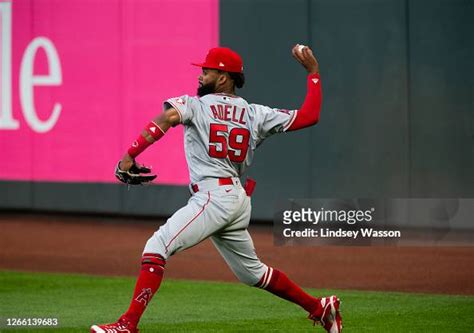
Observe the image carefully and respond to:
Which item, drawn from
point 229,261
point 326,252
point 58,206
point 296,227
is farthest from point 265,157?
point 229,261

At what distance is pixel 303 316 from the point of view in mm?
7531

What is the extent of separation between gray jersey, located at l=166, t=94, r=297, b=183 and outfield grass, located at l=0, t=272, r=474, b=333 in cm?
123

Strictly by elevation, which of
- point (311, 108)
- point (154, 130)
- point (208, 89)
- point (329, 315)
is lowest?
point (329, 315)

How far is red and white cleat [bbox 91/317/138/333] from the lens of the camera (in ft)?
18.9

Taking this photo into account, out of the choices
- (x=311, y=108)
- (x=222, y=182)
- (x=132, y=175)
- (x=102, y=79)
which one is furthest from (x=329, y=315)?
(x=102, y=79)

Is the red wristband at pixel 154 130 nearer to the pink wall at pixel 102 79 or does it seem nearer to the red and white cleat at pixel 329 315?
the red and white cleat at pixel 329 315

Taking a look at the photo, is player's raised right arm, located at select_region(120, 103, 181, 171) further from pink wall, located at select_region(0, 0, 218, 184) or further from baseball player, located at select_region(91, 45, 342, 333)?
pink wall, located at select_region(0, 0, 218, 184)

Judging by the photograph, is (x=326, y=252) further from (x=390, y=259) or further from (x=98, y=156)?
(x=98, y=156)

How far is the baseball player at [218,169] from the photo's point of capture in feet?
19.9

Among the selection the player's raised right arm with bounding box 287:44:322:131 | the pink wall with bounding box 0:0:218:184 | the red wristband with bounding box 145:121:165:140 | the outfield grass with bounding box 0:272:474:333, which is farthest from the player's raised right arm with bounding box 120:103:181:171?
the pink wall with bounding box 0:0:218:184

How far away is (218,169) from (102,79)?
7655 mm

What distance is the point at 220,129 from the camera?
617 cm

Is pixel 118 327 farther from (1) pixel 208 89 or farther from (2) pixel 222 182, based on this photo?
(1) pixel 208 89

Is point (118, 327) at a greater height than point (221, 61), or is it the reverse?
point (221, 61)
